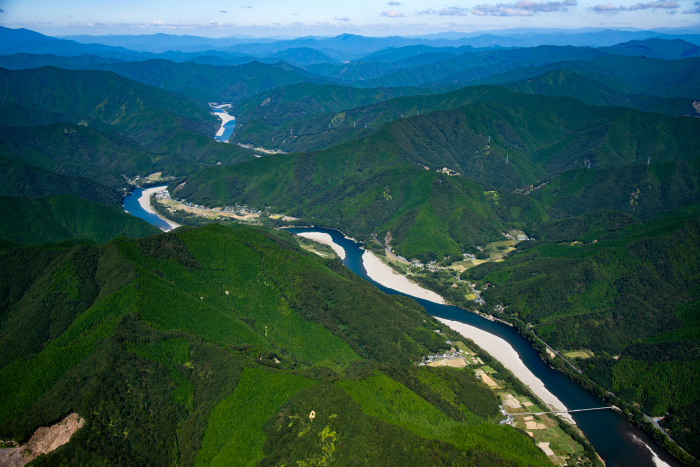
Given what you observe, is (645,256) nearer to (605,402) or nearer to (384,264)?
(605,402)

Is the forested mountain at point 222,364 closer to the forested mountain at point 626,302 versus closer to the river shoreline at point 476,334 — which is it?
the river shoreline at point 476,334

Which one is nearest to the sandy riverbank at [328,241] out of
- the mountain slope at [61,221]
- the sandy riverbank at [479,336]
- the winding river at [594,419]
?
the sandy riverbank at [479,336]

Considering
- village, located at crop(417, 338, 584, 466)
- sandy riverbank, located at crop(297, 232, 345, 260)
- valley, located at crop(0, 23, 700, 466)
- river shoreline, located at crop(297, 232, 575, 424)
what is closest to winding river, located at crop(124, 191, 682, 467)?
valley, located at crop(0, 23, 700, 466)

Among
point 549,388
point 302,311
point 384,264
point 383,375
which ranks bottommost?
point 384,264

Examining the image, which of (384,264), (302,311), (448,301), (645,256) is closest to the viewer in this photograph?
(302,311)

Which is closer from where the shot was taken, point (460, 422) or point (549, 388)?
point (460, 422)

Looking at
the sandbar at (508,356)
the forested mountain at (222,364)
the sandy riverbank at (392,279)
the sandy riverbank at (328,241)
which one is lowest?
the sandy riverbank at (328,241)

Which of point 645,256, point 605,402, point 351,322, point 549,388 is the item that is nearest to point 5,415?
point 351,322
